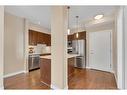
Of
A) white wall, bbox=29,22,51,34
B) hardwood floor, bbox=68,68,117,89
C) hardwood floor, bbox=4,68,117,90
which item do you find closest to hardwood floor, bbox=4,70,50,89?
hardwood floor, bbox=4,68,117,90

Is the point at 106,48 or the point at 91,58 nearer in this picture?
the point at 106,48

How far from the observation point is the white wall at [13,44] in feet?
13.6

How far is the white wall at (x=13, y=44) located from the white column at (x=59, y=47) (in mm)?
2161

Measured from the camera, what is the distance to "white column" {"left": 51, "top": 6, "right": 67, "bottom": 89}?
110 inches

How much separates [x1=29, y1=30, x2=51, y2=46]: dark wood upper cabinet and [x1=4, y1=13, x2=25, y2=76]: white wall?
80cm

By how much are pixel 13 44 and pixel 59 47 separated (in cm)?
244

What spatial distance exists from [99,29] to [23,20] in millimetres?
3521

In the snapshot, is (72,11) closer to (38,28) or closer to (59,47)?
(59,47)

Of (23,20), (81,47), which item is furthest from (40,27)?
(81,47)

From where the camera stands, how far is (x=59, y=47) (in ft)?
9.34

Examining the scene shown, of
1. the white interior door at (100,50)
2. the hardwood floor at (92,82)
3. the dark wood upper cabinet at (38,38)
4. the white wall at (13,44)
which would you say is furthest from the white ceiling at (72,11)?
the hardwood floor at (92,82)

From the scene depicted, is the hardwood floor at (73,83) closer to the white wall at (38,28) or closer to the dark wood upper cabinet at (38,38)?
the dark wood upper cabinet at (38,38)
